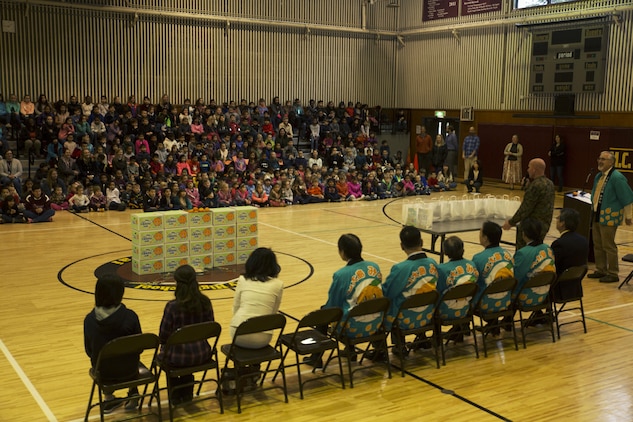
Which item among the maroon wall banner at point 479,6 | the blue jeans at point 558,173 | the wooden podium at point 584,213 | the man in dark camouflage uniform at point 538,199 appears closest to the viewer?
the man in dark camouflage uniform at point 538,199

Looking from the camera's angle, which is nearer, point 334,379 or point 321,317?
point 321,317

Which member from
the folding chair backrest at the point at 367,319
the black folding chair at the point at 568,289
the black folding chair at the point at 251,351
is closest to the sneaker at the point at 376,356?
the folding chair backrest at the point at 367,319

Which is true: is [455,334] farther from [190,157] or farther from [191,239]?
[190,157]

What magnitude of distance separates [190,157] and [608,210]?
12834mm

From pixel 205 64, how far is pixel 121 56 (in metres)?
2.95

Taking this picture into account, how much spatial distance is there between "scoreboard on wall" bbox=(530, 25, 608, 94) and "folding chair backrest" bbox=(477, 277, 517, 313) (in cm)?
1615

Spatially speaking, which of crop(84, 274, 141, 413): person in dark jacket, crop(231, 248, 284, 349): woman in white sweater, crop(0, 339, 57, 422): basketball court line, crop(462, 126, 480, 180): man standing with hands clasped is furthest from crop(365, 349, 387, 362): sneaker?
crop(462, 126, 480, 180): man standing with hands clasped

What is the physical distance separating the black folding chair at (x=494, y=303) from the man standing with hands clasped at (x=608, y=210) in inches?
144

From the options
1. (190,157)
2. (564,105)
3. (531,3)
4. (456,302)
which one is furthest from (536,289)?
(531,3)

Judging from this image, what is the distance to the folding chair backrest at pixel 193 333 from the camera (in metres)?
5.19

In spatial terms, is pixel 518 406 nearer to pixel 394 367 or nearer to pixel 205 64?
pixel 394 367

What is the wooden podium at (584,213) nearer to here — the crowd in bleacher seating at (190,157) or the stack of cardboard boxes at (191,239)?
the stack of cardboard boxes at (191,239)

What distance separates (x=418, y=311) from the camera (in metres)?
6.43

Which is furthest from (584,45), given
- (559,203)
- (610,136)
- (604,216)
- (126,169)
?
(126,169)
